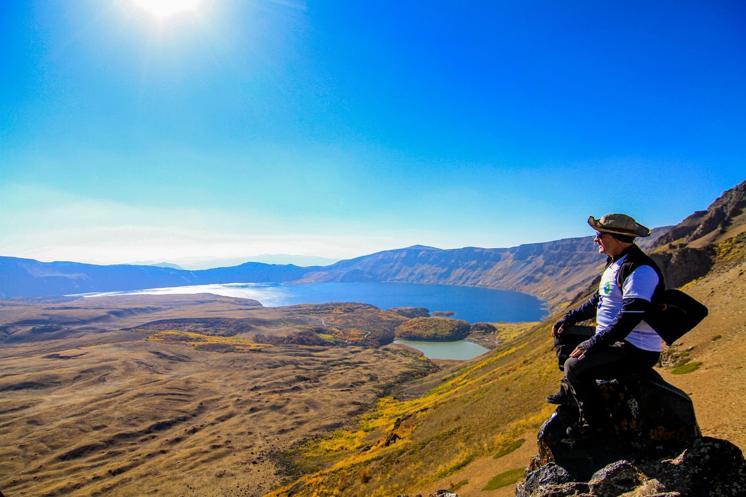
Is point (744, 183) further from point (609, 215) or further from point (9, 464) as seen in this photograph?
point (9, 464)

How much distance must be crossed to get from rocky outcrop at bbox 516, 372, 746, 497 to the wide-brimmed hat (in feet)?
8.73

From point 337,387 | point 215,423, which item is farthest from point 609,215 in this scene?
point 337,387

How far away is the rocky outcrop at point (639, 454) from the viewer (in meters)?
6.17

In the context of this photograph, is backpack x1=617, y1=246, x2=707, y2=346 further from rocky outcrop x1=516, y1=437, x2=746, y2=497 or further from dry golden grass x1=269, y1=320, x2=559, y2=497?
dry golden grass x1=269, y1=320, x2=559, y2=497

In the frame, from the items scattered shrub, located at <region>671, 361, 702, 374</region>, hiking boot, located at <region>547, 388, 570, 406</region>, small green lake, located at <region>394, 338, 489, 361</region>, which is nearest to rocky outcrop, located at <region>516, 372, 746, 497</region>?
hiking boot, located at <region>547, 388, 570, 406</region>

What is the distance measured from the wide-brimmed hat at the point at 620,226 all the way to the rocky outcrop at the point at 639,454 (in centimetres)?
266

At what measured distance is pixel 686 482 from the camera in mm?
6098

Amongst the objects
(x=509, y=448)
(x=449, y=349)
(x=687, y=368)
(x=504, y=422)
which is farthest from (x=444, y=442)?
(x=449, y=349)

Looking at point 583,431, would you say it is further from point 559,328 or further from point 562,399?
point 559,328

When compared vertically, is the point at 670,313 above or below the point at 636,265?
below

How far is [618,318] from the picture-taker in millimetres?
6129

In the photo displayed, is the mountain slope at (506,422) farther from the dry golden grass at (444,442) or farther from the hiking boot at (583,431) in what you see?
the hiking boot at (583,431)

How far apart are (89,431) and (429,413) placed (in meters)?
60.7

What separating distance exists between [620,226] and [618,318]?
1673 mm
